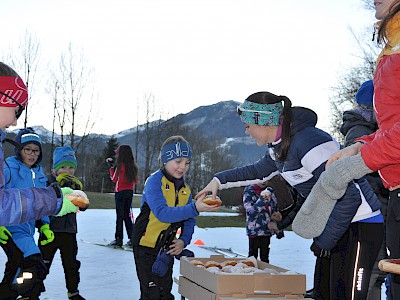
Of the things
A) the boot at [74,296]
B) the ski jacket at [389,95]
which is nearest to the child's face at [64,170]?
the boot at [74,296]

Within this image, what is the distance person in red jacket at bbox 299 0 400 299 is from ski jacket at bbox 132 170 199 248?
7.10 feet

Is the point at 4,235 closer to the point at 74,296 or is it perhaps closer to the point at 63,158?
the point at 74,296

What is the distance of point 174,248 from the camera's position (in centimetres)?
486

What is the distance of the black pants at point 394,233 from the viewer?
8.30ft

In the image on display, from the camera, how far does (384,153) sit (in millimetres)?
2281

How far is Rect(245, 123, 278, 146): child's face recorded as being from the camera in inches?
161

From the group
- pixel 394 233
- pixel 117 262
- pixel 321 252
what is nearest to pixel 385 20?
pixel 394 233

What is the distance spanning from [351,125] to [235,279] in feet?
5.18

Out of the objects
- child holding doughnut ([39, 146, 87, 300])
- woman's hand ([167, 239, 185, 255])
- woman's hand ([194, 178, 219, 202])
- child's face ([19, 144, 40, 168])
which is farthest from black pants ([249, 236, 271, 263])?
woman's hand ([194, 178, 219, 202])

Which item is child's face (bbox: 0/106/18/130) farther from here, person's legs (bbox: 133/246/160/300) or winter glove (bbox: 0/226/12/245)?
winter glove (bbox: 0/226/12/245)

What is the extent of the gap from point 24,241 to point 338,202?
292cm

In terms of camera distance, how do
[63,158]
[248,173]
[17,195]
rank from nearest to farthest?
[17,195] → [248,173] → [63,158]

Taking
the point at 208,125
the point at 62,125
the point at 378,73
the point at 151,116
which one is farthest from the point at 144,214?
the point at 208,125

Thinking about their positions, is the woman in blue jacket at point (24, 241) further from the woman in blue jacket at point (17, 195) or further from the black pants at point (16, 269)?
the woman in blue jacket at point (17, 195)
